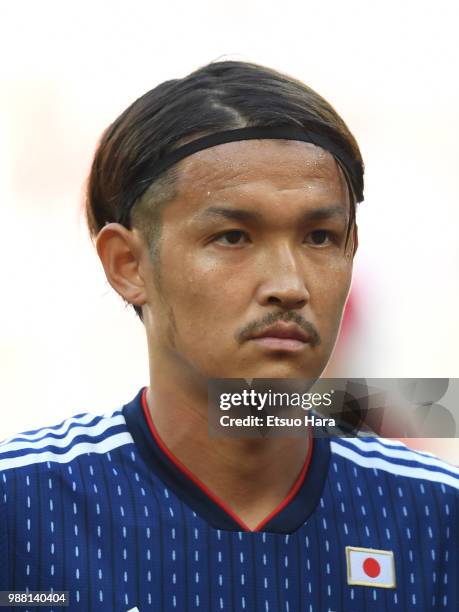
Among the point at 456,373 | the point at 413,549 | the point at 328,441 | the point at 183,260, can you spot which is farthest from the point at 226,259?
the point at 456,373

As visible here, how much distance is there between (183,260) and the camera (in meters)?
3.38

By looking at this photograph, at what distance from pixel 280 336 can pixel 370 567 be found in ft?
2.65

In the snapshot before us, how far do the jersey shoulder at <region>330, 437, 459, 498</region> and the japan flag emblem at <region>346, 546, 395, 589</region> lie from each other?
0.32 meters

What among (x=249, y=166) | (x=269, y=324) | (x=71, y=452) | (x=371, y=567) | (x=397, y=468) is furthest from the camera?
(x=397, y=468)

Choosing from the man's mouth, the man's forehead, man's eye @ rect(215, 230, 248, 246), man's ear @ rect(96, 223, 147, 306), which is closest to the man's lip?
the man's mouth

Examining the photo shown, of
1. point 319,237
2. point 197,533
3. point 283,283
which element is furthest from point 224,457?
point 319,237

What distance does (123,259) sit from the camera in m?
3.68

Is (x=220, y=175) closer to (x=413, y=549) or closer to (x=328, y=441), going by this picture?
(x=328, y=441)

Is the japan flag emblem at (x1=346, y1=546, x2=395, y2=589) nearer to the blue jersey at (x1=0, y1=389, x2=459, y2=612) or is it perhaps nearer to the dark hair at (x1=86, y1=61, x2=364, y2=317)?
the blue jersey at (x1=0, y1=389, x2=459, y2=612)

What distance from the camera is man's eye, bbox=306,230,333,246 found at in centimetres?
342

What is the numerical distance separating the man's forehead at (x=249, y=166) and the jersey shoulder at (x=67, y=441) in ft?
2.79

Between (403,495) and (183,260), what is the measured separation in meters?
1.08

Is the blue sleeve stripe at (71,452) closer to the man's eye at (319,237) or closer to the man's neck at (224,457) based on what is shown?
the man's neck at (224,457)

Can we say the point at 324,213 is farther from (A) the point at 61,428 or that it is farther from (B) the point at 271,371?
(A) the point at 61,428
